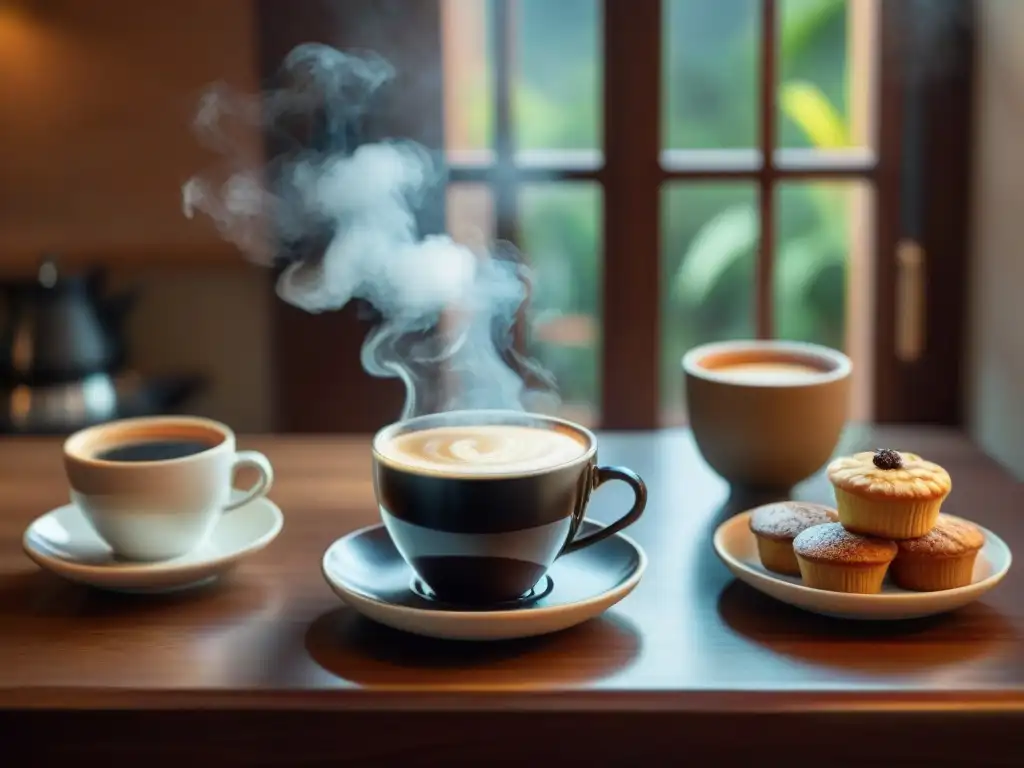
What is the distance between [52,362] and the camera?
6.82 feet

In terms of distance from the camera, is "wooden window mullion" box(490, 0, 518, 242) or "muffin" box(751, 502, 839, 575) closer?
"muffin" box(751, 502, 839, 575)

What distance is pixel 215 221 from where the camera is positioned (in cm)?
232

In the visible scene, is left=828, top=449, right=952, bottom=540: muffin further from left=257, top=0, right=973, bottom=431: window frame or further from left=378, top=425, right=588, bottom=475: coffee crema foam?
left=257, top=0, right=973, bottom=431: window frame

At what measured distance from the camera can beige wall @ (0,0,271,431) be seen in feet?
7.36

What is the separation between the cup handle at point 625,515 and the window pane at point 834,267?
1345mm

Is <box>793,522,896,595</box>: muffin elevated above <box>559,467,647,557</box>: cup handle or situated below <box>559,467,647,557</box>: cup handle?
below

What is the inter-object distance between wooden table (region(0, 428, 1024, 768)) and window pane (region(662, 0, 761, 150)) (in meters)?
1.36

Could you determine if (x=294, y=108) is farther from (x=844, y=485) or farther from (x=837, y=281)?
(x=844, y=485)

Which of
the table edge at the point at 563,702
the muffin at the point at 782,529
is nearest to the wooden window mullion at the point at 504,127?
the muffin at the point at 782,529

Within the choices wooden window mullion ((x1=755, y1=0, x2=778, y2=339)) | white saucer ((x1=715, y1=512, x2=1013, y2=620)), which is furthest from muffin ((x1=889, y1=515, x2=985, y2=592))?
wooden window mullion ((x1=755, y1=0, x2=778, y2=339))

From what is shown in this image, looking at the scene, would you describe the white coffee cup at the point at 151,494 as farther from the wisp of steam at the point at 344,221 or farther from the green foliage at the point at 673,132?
the green foliage at the point at 673,132

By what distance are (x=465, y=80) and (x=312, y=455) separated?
999mm

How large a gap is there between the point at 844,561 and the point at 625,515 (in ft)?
0.53

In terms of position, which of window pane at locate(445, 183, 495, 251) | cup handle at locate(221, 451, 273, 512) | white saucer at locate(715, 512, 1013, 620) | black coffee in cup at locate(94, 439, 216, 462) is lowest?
white saucer at locate(715, 512, 1013, 620)
